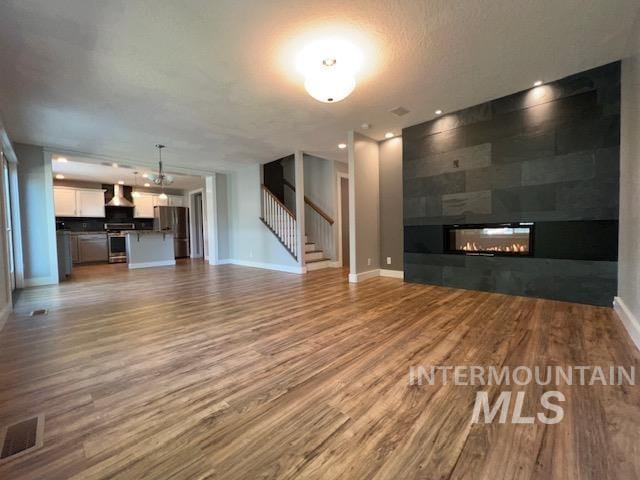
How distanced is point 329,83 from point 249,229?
210 inches

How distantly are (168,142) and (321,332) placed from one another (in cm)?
452

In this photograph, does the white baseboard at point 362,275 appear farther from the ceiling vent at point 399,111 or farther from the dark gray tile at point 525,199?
the ceiling vent at point 399,111

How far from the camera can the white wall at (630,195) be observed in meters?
2.25

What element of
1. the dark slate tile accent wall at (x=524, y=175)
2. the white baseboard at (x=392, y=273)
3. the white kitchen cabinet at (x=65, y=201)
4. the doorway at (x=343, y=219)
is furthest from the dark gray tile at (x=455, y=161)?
the white kitchen cabinet at (x=65, y=201)

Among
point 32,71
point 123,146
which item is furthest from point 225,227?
point 32,71

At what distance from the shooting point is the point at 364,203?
496 centimetres

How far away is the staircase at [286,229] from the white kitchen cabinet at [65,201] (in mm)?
6117

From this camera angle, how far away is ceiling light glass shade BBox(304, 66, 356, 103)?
252 centimetres

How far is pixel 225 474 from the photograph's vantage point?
41.6 inches

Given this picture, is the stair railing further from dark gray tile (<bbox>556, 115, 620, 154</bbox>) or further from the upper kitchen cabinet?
the upper kitchen cabinet

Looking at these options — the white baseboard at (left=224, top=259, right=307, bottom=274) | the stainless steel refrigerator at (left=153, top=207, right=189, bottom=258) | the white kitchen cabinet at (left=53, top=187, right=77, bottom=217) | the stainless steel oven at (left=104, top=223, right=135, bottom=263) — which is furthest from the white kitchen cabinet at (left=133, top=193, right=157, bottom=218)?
the white baseboard at (left=224, top=259, right=307, bottom=274)

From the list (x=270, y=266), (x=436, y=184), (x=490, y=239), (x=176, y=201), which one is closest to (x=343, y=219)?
(x=270, y=266)

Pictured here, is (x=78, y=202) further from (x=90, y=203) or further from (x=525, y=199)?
(x=525, y=199)

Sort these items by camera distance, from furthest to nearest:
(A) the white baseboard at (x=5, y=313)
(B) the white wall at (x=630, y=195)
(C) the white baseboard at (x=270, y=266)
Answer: (C) the white baseboard at (x=270, y=266)
(A) the white baseboard at (x=5, y=313)
(B) the white wall at (x=630, y=195)
